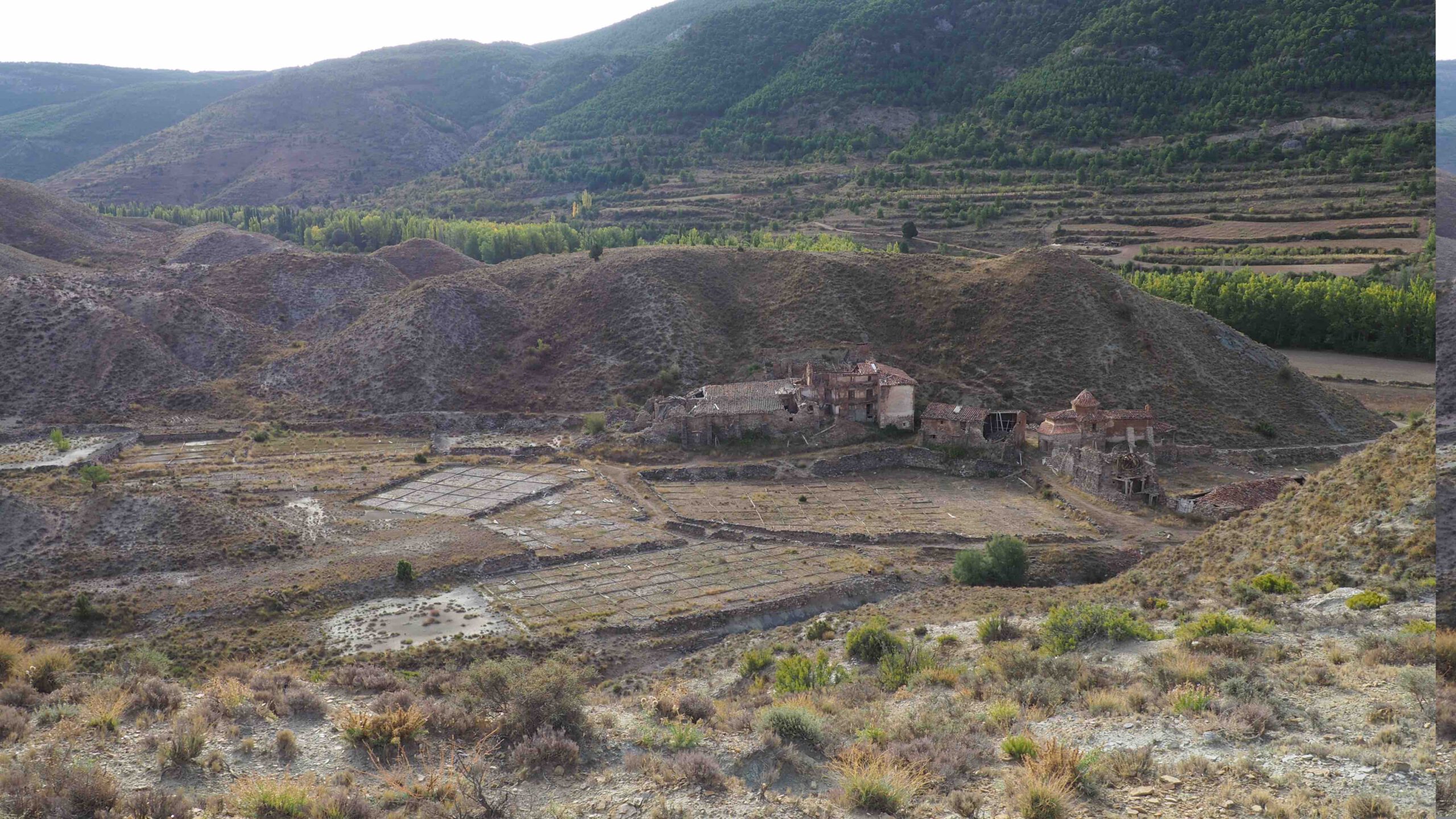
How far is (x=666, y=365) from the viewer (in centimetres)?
6288

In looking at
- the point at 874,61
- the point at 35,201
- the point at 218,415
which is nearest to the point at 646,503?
the point at 218,415

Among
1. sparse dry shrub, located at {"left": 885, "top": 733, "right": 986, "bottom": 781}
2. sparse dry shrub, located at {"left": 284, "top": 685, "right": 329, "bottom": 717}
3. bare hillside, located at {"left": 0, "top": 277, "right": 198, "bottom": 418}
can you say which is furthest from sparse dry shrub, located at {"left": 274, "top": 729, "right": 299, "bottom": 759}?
bare hillside, located at {"left": 0, "top": 277, "right": 198, "bottom": 418}

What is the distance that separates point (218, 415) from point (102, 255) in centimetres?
4524

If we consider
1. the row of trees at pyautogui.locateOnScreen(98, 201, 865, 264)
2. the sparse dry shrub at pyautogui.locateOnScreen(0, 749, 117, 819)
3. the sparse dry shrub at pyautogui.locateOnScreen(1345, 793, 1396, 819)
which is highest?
the row of trees at pyautogui.locateOnScreen(98, 201, 865, 264)

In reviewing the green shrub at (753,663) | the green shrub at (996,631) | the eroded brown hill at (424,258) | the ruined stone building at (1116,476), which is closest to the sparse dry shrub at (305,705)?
the green shrub at (753,663)

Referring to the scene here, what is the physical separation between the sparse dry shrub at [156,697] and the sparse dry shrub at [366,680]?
3290mm

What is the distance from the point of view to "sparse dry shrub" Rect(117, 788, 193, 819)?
36.9 ft

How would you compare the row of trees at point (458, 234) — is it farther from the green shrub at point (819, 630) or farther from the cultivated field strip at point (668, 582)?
the green shrub at point (819, 630)

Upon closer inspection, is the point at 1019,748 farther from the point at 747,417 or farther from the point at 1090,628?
the point at 747,417

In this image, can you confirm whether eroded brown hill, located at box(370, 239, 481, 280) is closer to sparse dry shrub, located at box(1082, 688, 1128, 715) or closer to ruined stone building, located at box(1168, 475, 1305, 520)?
ruined stone building, located at box(1168, 475, 1305, 520)

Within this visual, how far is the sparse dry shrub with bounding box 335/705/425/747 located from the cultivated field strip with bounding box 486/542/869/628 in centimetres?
1432

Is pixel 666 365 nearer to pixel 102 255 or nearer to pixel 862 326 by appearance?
pixel 862 326

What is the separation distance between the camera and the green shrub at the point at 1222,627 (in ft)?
52.9

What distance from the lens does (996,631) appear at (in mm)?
21688
